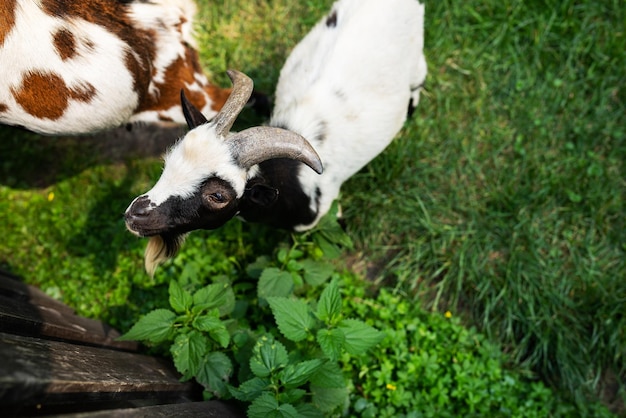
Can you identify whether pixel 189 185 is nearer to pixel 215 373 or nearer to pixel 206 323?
pixel 206 323

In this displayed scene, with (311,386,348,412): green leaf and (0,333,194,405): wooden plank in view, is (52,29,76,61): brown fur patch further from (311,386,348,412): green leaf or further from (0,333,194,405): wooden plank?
(311,386,348,412): green leaf

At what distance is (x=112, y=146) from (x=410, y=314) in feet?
8.49

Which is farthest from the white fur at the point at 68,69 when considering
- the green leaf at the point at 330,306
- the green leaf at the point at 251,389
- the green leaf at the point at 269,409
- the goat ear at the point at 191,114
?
the green leaf at the point at 269,409

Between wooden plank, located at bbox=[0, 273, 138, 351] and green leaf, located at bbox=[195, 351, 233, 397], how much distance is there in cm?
60

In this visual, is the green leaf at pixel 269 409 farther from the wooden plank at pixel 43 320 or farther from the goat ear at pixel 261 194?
the wooden plank at pixel 43 320

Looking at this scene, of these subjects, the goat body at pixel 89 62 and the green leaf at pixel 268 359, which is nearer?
the green leaf at pixel 268 359

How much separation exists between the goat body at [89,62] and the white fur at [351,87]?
73 cm

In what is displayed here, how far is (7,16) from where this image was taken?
252 centimetres

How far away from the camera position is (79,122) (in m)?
2.88

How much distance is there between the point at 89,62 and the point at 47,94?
282 mm

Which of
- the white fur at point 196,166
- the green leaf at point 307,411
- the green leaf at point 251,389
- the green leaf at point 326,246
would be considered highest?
the white fur at point 196,166

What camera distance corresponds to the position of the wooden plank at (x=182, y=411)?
1.73m

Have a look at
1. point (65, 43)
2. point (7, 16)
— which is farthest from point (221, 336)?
point (7, 16)

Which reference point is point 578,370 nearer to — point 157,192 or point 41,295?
point 157,192
